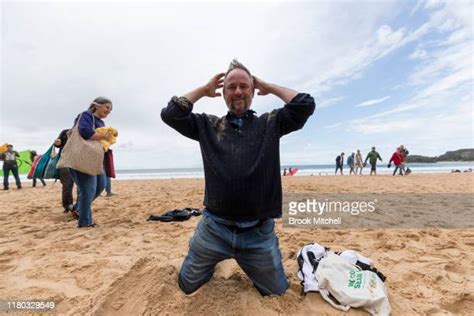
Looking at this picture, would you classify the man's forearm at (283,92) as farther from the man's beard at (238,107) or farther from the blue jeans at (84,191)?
the blue jeans at (84,191)

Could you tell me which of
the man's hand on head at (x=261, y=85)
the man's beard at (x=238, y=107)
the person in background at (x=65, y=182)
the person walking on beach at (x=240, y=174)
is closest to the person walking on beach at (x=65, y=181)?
the person in background at (x=65, y=182)

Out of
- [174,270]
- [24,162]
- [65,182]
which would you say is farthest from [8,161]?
[174,270]

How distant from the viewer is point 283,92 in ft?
7.28

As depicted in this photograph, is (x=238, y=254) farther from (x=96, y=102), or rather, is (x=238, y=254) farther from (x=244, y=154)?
(x=96, y=102)

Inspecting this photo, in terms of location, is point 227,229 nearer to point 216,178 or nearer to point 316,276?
point 216,178

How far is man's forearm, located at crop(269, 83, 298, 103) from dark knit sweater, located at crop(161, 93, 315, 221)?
0.17ft

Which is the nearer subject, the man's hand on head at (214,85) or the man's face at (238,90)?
the man's face at (238,90)

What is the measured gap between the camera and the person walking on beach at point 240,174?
204cm

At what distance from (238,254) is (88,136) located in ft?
9.98

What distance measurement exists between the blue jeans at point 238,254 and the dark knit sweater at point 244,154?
0.14 metres

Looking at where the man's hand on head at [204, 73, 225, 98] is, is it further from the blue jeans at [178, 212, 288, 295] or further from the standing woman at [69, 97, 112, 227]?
the standing woman at [69, 97, 112, 227]

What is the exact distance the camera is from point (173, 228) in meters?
4.27

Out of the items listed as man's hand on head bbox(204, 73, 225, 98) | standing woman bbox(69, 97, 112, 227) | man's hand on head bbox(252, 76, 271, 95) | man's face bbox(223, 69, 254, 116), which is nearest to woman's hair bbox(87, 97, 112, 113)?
standing woman bbox(69, 97, 112, 227)

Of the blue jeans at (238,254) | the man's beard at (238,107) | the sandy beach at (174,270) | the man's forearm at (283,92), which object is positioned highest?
the man's forearm at (283,92)
